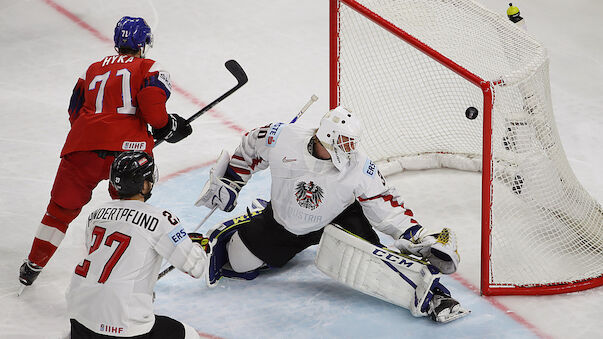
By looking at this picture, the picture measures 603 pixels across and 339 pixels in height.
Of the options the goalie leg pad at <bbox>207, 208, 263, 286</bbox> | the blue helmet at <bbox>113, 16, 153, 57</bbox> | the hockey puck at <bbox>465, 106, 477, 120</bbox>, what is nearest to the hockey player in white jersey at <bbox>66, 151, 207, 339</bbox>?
the goalie leg pad at <bbox>207, 208, 263, 286</bbox>

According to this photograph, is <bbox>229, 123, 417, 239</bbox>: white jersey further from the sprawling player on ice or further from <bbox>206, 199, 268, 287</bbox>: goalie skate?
<bbox>206, 199, 268, 287</bbox>: goalie skate

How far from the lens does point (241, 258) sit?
3.74 metres

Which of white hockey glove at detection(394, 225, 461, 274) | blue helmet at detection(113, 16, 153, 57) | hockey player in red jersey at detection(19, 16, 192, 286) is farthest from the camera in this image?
blue helmet at detection(113, 16, 153, 57)

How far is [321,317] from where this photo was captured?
354cm

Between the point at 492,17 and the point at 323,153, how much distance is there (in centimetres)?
111

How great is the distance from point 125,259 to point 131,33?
1.32m

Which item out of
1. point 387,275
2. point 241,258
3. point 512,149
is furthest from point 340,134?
point 512,149

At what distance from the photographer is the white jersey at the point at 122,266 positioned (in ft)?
8.75

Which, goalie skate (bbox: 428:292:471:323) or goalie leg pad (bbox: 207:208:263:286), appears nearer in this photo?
goalie skate (bbox: 428:292:471:323)

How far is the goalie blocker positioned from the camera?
3.49 m

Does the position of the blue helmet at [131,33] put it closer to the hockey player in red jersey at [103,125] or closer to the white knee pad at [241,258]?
the hockey player in red jersey at [103,125]

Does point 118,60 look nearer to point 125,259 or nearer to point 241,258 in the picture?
point 241,258

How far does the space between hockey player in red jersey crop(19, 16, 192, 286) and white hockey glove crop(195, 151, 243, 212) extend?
325 millimetres

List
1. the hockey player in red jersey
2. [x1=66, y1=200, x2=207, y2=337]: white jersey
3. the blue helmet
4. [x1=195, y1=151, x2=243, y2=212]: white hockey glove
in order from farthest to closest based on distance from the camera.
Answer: [x1=195, y1=151, x2=243, y2=212]: white hockey glove
the blue helmet
the hockey player in red jersey
[x1=66, y1=200, x2=207, y2=337]: white jersey
